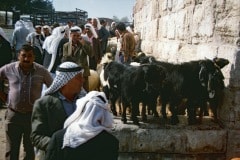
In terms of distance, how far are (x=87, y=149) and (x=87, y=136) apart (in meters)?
0.10

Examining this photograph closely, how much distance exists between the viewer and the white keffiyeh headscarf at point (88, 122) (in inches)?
112

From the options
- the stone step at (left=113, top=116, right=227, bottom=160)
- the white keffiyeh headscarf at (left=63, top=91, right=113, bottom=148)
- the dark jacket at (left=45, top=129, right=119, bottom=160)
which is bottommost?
the stone step at (left=113, top=116, right=227, bottom=160)

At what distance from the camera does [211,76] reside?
5.09 metres

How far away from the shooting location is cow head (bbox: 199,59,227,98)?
16.7 ft

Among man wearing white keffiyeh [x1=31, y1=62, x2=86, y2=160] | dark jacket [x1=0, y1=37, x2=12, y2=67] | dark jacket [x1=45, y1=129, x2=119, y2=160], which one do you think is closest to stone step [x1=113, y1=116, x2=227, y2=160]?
man wearing white keffiyeh [x1=31, y1=62, x2=86, y2=160]

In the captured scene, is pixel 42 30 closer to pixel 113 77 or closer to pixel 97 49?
pixel 97 49

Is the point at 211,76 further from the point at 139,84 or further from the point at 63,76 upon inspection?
the point at 63,76

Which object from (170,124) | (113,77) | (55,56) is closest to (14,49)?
(55,56)

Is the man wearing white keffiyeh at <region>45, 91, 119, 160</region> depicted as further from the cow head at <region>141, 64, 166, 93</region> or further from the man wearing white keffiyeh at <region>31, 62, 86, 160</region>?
the cow head at <region>141, 64, 166, 93</region>

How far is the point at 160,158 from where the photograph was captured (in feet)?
17.8

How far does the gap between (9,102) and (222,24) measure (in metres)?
2.94

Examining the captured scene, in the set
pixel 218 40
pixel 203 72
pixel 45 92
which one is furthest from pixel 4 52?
pixel 45 92

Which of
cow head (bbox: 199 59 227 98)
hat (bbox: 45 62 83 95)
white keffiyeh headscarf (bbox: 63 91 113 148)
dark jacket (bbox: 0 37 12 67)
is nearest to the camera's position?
white keffiyeh headscarf (bbox: 63 91 113 148)

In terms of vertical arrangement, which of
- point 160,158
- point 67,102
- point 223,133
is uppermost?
point 67,102
